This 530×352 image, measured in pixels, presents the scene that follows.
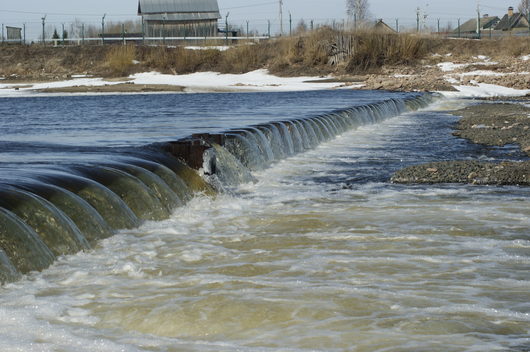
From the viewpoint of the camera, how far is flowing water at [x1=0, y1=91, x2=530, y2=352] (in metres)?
5.12

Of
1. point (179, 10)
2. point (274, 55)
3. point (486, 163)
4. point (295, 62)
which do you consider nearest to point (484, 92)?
point (295, 62)

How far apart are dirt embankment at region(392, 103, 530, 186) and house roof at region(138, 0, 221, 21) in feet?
149

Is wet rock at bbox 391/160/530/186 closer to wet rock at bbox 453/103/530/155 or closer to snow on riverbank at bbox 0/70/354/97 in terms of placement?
wet rock at bbox 453/103/530/155

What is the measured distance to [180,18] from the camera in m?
66.4

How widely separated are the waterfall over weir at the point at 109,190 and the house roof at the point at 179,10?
5362cm

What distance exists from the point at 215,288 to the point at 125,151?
5658mm

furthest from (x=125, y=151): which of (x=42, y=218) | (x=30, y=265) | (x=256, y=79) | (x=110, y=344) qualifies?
(x=256, y=79)

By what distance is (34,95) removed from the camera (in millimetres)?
35250

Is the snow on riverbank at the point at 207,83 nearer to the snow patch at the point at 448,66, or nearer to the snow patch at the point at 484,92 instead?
the snow patch at the point at 484,92

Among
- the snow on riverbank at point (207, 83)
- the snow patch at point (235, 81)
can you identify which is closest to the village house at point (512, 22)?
the snow patch at point (235, 81)

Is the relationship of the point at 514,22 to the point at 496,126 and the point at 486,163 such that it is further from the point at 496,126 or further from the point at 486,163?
the point at 486,163

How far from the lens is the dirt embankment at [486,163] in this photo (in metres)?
11.3

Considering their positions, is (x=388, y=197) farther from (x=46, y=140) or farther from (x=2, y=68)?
(x=2, y=68)

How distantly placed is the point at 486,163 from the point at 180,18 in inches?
2217
